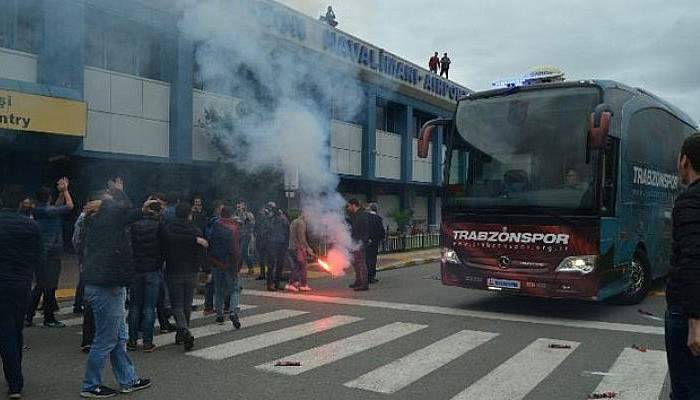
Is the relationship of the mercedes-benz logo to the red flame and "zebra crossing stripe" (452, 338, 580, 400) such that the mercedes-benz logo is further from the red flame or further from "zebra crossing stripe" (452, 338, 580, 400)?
the red flame

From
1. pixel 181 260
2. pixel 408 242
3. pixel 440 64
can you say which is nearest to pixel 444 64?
pixel 440 64

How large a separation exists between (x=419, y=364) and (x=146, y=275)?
317 cm

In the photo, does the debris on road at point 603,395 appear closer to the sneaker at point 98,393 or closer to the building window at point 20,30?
the sneaker at point 98,393

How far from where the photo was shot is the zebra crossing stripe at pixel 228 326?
7.30 m

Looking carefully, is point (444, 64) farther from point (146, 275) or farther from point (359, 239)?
point (146, 275)

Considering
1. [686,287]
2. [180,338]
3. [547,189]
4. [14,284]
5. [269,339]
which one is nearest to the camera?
[686,287]

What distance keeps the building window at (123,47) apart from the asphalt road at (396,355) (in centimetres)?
607

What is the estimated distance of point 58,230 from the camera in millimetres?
7918

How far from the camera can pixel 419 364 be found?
243 inches

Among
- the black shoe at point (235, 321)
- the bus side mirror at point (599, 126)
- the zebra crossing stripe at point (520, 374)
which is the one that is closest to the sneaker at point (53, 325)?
the black shoe at point (235, 321)

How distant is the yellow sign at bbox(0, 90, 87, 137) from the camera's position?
10.9 meters

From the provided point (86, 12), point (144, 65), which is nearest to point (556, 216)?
point (86, 12)

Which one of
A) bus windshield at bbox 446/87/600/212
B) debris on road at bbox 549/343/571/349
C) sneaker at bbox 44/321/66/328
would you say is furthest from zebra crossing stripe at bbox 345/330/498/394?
sneaker at bbox 44/321/66/328

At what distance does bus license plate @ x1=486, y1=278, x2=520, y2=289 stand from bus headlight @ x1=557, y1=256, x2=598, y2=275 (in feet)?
2.20
